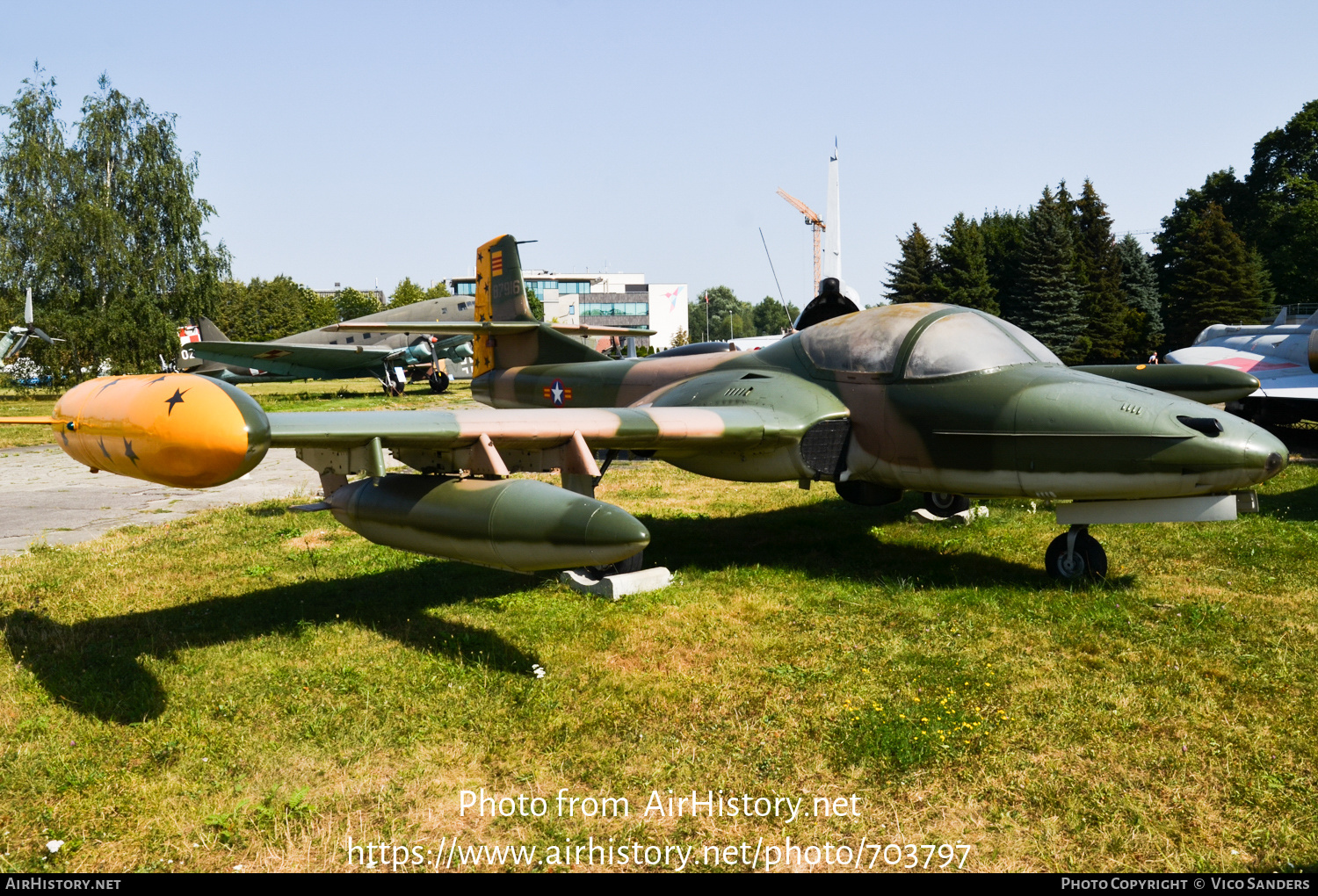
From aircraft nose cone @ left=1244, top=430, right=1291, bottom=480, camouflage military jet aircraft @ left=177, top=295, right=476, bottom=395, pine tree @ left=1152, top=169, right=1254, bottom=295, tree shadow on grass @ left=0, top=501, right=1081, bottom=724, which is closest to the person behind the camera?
tree shadow on grass @ left=0, top=501, right=1081, bottom=724

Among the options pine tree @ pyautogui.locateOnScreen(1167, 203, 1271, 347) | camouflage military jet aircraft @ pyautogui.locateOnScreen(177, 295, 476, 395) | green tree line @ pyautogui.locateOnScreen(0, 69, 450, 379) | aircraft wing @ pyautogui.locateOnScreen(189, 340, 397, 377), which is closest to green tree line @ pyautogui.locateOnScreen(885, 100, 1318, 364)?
pine tree @ pyautogui.locateOnScreen(1167, 203, 1271, 347)

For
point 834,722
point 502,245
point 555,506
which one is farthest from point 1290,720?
point 502,245

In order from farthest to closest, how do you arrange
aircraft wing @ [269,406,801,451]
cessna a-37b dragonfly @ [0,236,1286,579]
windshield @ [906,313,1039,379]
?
1. windshield @ [906,313,1039,379]
2. aircraft wing @ [269,406,801,451]
3. cessna a-37b dragonfly @ [0,236,1286,579]

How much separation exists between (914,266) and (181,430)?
53.1 metres

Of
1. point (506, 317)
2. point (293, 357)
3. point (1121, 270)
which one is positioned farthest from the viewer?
Answer: point (1121, 270)

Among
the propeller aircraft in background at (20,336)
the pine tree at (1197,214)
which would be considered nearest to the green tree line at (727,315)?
the pine tree at (1197,214)

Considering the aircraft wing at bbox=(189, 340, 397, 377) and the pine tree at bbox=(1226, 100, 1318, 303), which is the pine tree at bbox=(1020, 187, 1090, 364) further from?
the aircraft wing at bbox=(189, 340, 397, 377)

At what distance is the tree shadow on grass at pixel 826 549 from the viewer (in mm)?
7812

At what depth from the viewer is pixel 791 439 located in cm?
763

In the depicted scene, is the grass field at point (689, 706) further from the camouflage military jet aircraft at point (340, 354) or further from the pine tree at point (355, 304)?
the pine tree at point (355, 304)

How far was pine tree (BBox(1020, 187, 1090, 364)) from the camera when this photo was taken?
4688cm

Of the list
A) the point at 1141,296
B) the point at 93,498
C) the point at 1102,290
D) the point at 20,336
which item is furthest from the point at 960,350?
the point at 1141,296

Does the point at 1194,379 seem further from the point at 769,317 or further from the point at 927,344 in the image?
the point at 769,317
